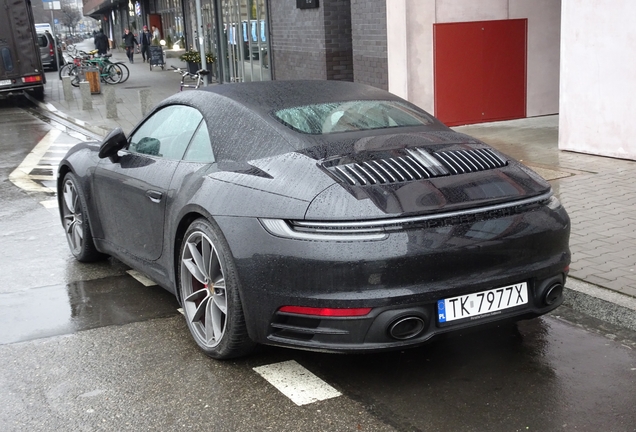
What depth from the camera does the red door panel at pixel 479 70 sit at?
43.6 ft

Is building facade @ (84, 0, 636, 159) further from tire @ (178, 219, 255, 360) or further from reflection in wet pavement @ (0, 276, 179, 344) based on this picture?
tire @ (178, 219, 255, 360)

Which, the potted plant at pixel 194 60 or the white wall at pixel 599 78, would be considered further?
the potted plant at pixel 194 60

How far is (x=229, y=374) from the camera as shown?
423cm

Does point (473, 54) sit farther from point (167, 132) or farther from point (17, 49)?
point (17, 49)

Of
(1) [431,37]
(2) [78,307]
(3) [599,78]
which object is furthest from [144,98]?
(2) [78,307]

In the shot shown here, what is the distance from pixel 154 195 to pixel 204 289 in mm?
816

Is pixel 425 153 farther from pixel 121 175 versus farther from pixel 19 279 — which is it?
pixel 19 279

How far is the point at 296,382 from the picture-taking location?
161 inches

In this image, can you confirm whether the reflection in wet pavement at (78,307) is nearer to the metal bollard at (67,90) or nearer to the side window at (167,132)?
the side window at (167,132)

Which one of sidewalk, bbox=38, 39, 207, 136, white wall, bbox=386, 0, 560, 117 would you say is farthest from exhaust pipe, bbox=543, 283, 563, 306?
sidewalk, bbox=38, 39, 207, 136

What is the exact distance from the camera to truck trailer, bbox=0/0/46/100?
2278 centimetres

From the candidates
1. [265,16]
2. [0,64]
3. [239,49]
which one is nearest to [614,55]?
[265,16]

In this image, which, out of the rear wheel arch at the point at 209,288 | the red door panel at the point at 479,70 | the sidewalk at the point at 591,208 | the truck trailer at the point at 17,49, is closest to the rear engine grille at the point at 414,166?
the rear wheel arch at the point at 209,288

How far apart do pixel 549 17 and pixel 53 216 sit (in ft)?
30.2
